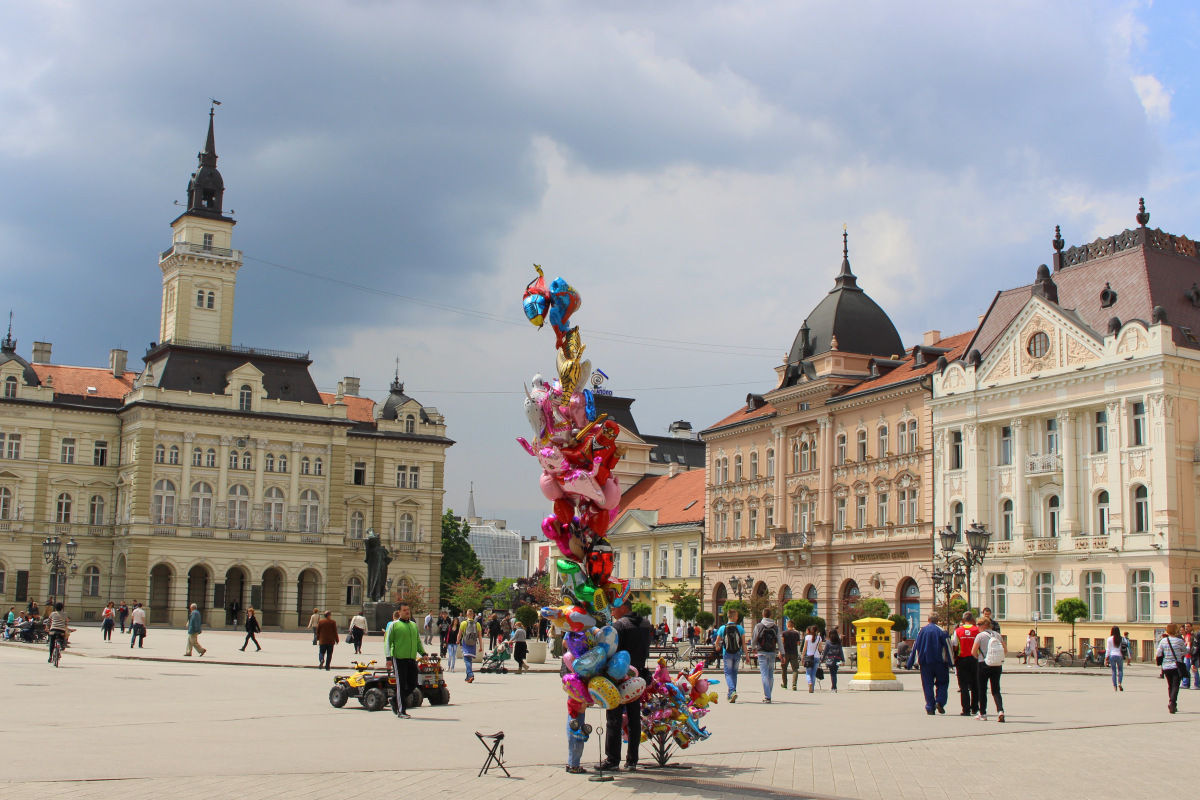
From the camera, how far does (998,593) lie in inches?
1978

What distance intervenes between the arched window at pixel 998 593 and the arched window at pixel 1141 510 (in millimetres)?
6190

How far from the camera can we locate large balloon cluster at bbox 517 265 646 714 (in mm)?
12320

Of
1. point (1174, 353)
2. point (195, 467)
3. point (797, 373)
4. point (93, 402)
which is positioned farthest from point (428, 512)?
point (1174, 353)

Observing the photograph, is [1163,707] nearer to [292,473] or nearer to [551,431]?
[551,431]

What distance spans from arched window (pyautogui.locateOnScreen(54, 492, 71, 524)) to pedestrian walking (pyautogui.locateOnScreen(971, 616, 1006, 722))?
223ft

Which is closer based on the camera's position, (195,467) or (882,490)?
(882,490)

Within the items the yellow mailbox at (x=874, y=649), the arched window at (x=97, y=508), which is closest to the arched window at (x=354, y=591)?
the arched window at (x=97, y=508)

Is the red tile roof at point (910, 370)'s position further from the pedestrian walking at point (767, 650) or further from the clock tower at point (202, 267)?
the clock tower at point (202, 267)

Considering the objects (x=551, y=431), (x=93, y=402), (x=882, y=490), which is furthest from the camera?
(x=93, y=402)

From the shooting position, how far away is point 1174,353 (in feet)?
145

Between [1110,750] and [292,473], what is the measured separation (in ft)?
227

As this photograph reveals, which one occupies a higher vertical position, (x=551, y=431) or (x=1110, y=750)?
(x=551, y=431)

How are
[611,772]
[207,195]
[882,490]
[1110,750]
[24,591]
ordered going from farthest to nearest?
[207,195], [24,591], [882,490], [1110,750], [611,772]

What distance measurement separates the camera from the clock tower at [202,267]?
267 ft
